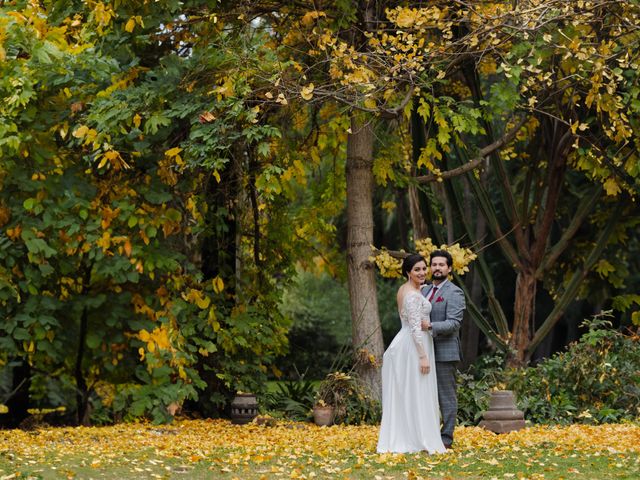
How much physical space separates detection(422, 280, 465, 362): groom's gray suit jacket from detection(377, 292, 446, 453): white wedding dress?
0.12 meters

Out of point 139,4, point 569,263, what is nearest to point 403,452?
point 139,4

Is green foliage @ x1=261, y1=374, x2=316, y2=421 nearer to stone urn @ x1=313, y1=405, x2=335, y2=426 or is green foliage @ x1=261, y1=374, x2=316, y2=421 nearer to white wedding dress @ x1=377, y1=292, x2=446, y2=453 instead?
stone urn @ x1=313, y1=405, x2=335, y2=426

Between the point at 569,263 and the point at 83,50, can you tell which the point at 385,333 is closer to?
the point at 569,263

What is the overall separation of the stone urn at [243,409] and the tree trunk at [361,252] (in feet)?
4.64

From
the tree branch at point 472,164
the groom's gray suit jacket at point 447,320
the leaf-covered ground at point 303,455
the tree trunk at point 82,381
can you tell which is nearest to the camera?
the leaf-covered ground at point 303,455

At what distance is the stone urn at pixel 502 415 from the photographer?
1077 centimetres

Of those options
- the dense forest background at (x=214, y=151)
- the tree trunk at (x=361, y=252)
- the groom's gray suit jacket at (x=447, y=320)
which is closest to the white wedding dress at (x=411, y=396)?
the groom's gray suit jacket at (x=447, y=320)

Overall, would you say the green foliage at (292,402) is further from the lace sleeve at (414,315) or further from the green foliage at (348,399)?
the lace sleeve at (414,315)

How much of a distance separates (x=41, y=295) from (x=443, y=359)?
16.8 feet

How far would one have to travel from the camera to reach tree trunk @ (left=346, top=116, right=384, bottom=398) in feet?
42.4

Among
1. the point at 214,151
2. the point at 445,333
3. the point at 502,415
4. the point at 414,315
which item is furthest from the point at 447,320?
the point at 214,151

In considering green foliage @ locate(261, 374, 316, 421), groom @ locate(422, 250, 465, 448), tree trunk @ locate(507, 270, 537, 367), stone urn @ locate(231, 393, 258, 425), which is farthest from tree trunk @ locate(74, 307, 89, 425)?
tree trunk @ locate(507, 270, 537, 367)

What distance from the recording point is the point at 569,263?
1773 cm

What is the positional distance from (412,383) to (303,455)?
1.09 m
